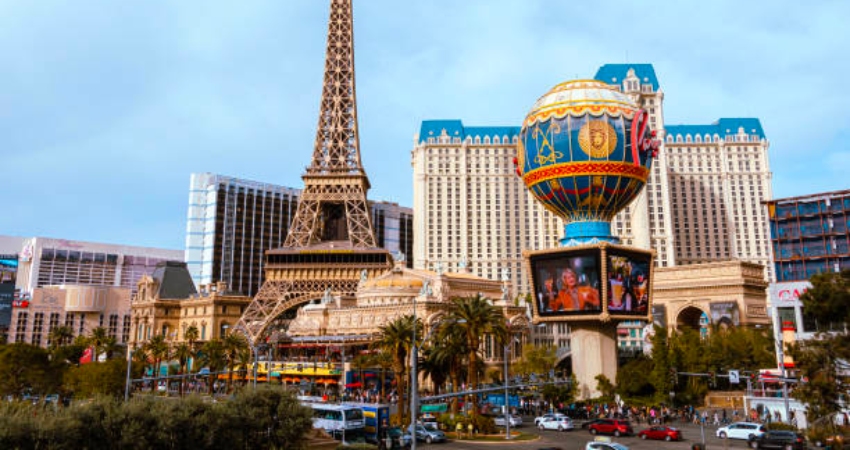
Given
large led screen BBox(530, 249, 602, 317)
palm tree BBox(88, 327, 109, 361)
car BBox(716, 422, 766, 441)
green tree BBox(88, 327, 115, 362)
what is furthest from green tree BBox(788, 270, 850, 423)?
palm tree BBox(88, 327, 109, 361)

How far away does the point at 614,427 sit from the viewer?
4466 centimetres

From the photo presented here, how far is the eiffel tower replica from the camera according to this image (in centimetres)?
9600

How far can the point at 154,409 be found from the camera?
86.1 feet

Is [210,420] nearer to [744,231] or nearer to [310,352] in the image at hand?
[310,352]

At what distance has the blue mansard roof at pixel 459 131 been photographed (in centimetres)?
15375

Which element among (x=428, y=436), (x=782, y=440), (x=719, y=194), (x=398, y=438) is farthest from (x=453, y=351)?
(x=719, y=194)

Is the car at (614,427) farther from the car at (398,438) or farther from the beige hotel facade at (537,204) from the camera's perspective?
the beige hotel facade at (537,204)

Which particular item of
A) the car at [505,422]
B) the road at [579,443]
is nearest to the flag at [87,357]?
the car at [505,422]

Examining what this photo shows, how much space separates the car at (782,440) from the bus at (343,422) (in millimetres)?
23181

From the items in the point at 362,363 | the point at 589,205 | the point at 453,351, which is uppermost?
the point at 589,205

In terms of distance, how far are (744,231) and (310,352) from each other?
106237mm

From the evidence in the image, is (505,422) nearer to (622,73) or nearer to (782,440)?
(782,440)

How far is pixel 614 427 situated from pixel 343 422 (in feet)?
60.4

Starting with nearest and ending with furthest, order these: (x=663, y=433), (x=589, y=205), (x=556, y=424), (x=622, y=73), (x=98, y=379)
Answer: (x=663, y=433), (x=556, y=424), (x=98, y=379), (x=589, y=205), (x=622, y=73)
